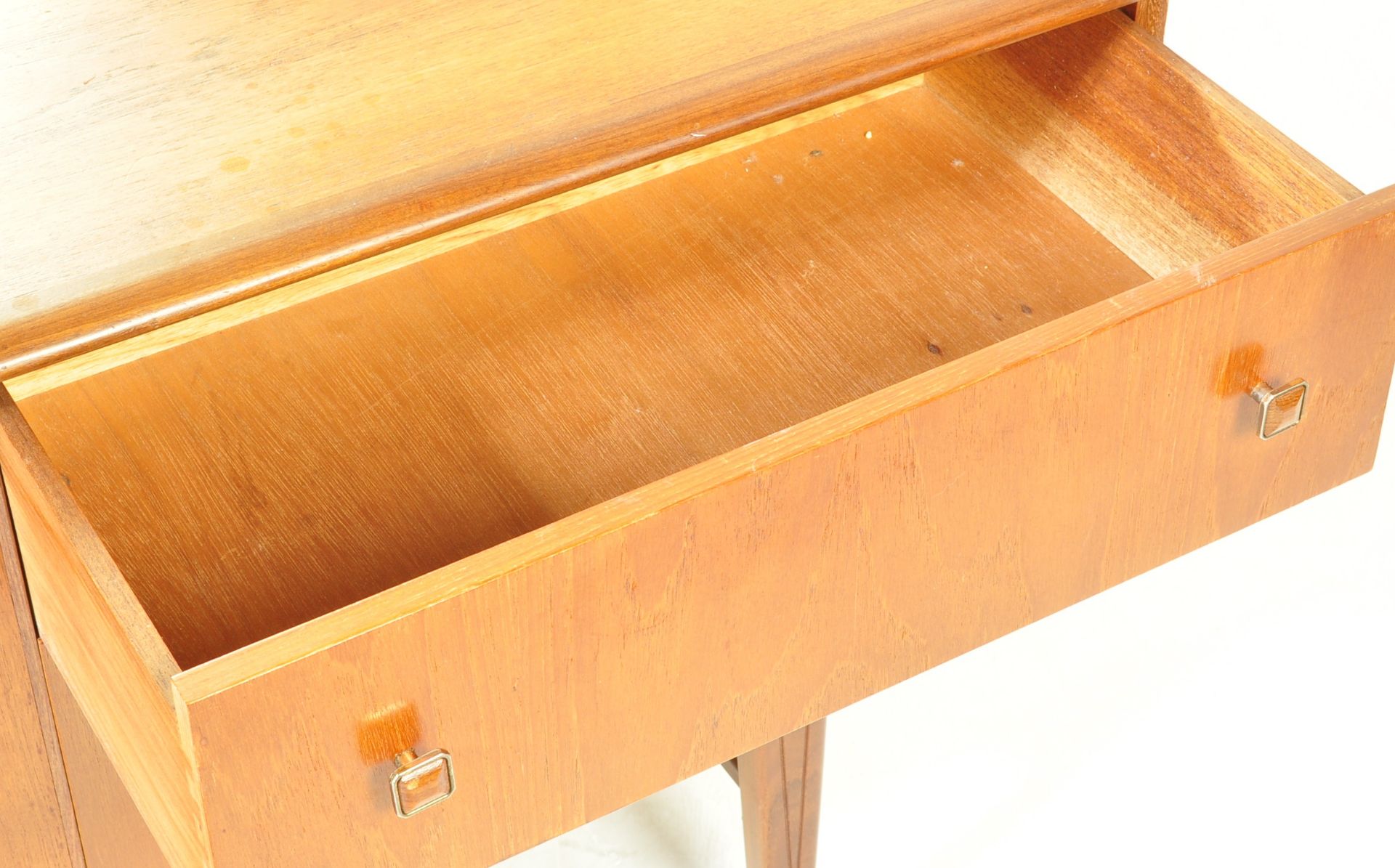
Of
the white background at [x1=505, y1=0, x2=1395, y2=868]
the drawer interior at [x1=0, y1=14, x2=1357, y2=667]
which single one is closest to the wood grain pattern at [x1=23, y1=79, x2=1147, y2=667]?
the drawer interior at [x1=0, y1=14, x2=1357, y2=667]

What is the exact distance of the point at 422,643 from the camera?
2.34 ft

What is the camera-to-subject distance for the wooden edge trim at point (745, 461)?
687mm

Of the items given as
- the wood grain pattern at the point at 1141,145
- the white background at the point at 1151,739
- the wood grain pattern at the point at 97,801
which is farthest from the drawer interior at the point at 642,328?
the white background at the point at 1151,739

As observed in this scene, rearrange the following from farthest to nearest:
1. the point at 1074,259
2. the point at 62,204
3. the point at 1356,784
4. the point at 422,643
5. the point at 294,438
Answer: the point at 1356,784
the point at 1074,259
the point at 294,438
the point at 62,204
the point at 422,643

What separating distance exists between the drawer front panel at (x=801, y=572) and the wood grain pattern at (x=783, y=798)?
222mm

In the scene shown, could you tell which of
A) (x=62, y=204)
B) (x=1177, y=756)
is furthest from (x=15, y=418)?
(x=1177, y=756)

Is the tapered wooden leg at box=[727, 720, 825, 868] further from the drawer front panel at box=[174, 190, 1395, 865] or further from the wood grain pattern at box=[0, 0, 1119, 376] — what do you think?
the wood grain pattern at box=[0, 0, 1119, 376]

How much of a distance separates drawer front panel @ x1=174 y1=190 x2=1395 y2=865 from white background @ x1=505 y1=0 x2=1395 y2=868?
38 centimetres

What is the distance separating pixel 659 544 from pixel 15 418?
0.27m

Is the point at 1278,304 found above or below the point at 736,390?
below

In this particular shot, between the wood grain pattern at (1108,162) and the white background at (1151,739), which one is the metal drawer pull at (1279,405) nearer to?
the wood grain pattern at (1108,162)

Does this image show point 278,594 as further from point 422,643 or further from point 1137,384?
point 1137,384

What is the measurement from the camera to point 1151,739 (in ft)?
4.35

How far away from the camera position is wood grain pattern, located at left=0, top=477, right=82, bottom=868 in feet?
2.93
